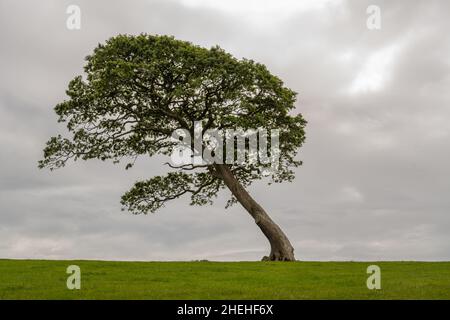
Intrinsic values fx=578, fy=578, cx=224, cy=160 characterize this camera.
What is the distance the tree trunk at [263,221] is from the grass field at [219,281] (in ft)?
19.9

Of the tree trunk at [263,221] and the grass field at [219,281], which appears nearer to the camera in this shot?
the grass field at [219,281]

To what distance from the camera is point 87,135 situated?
45344 mm

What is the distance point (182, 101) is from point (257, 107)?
5.76 metres

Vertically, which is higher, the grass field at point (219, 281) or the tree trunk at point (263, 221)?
the tree trunk at point (263, 221)

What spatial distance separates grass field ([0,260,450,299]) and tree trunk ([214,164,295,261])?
19.9 feet

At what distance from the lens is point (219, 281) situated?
1098 inches

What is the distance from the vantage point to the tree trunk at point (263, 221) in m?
44.6

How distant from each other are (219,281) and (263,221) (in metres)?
17.3

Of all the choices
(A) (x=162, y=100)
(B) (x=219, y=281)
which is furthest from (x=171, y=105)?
(B) (x=219, y=281)

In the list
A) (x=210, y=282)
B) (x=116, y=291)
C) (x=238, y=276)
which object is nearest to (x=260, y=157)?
(x=238, y=276)
